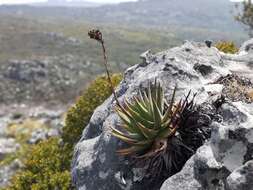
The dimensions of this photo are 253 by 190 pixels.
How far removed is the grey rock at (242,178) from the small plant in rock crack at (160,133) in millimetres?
1938

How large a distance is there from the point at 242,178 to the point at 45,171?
13188 millimetres

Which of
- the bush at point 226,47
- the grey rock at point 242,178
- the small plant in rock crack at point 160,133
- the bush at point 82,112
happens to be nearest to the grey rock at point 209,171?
the grey rock at point 242,178

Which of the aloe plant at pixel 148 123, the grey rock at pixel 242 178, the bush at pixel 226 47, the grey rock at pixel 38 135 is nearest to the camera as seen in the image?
the grey rock at pixel 242 178

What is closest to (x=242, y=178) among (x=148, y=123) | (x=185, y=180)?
(x=185, y=180)

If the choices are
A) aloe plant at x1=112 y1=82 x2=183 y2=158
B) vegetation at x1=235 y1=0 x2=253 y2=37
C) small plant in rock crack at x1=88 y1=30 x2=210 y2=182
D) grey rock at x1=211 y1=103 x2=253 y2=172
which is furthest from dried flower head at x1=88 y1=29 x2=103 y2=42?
vegetation at x1=235 y1=0 x2=253 y2=37

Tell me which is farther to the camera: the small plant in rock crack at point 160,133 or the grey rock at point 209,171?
the small plant in rock crack at point 160,133

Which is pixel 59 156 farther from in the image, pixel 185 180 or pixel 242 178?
pixel 242 178

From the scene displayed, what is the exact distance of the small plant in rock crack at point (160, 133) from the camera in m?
9.83

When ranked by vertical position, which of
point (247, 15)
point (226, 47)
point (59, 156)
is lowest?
point (59, 156)

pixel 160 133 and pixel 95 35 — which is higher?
pixel 95 35

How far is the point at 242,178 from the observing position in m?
7.84

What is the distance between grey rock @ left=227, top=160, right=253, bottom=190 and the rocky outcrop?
1.5 inches

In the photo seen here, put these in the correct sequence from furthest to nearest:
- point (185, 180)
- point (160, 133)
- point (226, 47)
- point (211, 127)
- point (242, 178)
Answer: point (226, 47), point (160, 133), point (211, 127), point (185, 180), point (242, 178)

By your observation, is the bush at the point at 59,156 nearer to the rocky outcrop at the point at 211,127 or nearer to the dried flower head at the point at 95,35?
the rocky outcrop at the point at 211,127
